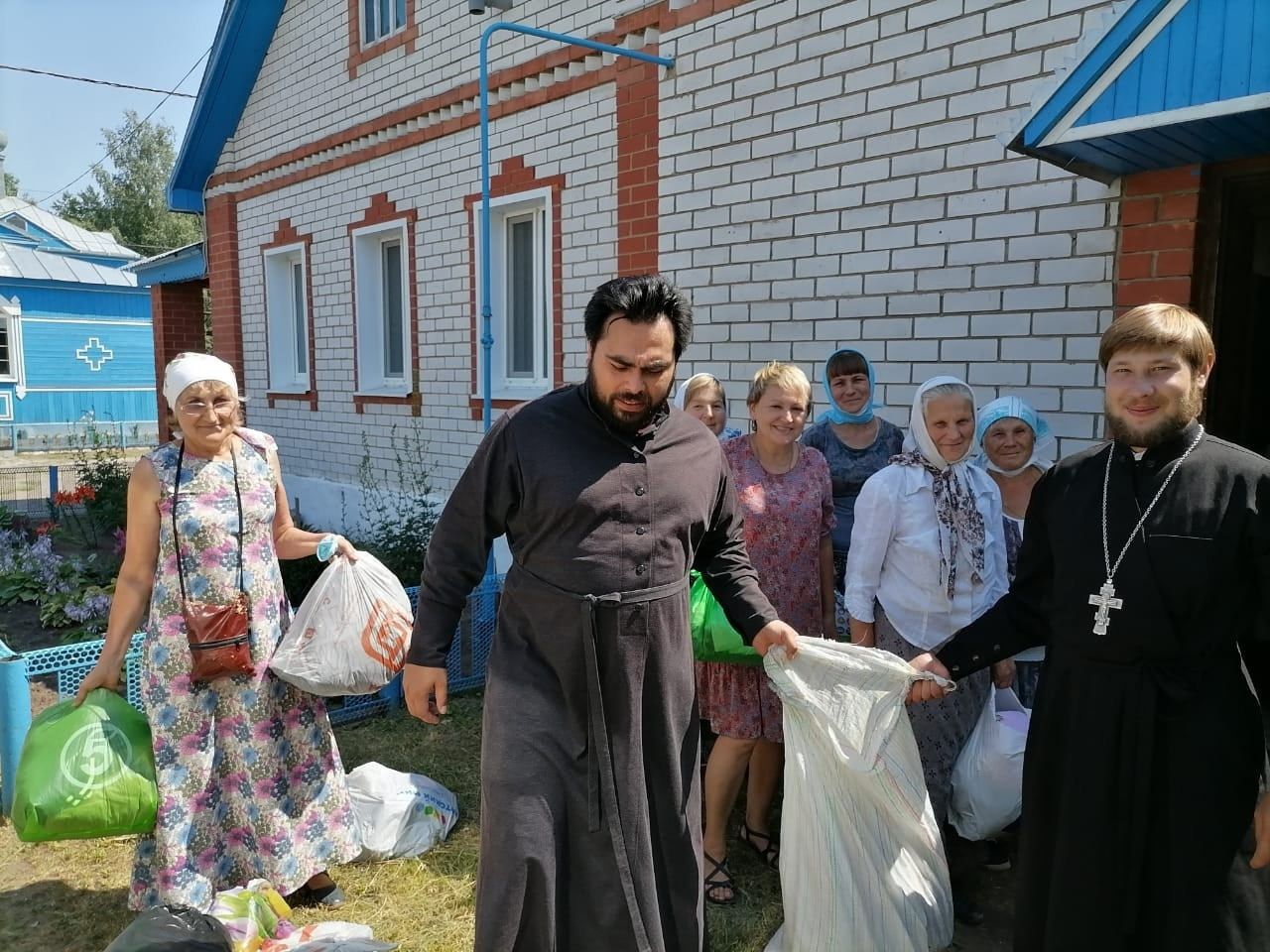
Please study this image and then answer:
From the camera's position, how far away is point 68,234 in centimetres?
2717

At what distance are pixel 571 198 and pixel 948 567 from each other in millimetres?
4240

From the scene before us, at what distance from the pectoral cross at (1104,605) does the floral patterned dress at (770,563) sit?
1.14 m

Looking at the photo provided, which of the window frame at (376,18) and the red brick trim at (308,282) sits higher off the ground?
the window frame at (376,18)

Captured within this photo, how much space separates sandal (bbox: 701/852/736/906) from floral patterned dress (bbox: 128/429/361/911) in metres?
1.21

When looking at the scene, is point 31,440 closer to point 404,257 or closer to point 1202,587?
point 404,257

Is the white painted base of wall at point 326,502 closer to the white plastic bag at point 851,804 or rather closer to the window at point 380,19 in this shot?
the window at point 380,19

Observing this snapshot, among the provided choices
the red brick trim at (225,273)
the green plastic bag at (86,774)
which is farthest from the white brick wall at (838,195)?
the red brick trim at (225,273)

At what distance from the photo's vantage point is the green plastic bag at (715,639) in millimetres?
2980

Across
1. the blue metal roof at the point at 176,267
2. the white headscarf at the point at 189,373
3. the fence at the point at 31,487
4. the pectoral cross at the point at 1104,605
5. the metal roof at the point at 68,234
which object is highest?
the metal roof at the point at 68,234

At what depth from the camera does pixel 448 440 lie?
7664 mm

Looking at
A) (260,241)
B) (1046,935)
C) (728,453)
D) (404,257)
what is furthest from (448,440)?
(1046,935)

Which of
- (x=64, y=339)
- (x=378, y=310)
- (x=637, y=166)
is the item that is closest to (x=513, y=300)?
(x=637, y=166)

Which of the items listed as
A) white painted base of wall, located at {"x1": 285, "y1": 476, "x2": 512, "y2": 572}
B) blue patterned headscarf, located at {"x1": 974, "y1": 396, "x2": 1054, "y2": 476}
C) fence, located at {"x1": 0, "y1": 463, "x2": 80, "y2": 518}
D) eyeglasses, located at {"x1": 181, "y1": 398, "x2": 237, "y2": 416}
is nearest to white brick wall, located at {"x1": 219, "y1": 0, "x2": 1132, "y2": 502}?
blue patterned headscarf, located at {"x1": 974, "y1": 396, "x2": 1054, "y2": 476}

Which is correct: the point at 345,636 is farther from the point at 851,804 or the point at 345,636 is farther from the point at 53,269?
the point at 53,269
